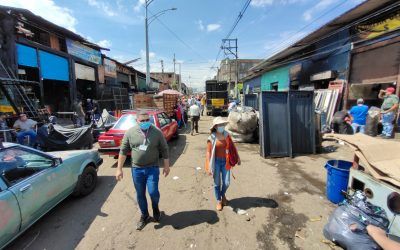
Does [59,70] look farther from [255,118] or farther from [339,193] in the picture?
[339,193]

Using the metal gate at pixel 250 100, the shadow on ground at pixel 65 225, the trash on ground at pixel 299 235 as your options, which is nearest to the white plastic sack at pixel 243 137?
the metal gate at pixel 250 100

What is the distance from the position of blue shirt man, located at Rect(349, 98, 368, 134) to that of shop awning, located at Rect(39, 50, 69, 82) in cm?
1466

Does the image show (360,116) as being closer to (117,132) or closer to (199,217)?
(199,217)

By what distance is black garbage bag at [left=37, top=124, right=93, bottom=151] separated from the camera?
720cm

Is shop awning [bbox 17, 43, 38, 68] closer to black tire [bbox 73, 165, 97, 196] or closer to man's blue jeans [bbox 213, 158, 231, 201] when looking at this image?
black tire [bbox 73, 165, 97, 196]

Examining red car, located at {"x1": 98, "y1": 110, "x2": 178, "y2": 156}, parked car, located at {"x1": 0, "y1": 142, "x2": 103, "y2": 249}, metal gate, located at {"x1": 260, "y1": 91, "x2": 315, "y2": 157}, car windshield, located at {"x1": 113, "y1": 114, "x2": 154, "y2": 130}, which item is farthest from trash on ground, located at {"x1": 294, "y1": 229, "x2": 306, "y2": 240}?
car windshield, located at {"x1": 113, "y1": 114, "x2": 154, "y2": 130}

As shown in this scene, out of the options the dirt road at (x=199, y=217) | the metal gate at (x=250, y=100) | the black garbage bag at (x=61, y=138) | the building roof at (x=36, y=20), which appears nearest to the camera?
the dirt road at (x=199, y=217)

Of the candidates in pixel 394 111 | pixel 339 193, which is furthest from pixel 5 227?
pixel 394 111

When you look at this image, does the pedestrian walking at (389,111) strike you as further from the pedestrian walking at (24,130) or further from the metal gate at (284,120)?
the pedestrian walking at (24,130)

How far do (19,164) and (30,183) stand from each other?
20.3 inches

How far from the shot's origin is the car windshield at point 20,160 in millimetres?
3300

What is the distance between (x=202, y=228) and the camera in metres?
3.50

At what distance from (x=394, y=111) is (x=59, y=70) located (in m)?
16.0

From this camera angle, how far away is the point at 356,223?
9.04 ft
